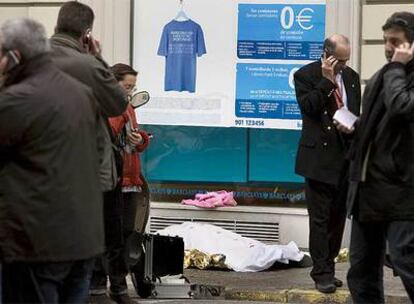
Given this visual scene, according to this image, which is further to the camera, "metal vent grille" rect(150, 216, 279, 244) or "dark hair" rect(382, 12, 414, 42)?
"metal vent grille" rect(150, 216, 279, 244)

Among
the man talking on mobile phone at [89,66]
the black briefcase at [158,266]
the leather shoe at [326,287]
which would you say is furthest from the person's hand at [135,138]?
the leather shoe at [326,287]

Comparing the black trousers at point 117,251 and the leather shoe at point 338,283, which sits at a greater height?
the black trousers at point 117,251

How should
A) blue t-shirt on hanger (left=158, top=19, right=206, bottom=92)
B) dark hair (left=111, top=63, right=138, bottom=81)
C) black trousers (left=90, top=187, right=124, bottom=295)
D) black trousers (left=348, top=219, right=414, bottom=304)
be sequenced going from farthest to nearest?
1. blue t-shirt on hanger (left=158, top=19, right=206, bottom=92)
2. dark hair (left=111, top=63, right=138, bottom=81)
3. black trousers (left=90, top=187, right=124, bottom=295)
4. black trousers (left=348, top=219, right=414, bottom=304)

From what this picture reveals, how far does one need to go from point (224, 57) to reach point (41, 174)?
21.2ft

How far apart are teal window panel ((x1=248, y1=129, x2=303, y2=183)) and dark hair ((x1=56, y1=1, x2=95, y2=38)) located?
476 centimetres

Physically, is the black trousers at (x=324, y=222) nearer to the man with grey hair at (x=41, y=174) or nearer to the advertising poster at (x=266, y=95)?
the advertising poster at (x=266, y=95)

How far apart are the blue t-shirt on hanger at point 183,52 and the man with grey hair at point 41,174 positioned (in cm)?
611

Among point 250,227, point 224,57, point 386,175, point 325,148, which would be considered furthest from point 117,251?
point 224,57

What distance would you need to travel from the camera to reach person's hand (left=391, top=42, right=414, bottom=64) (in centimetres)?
590

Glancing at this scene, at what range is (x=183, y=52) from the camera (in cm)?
1096

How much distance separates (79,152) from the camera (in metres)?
4.73

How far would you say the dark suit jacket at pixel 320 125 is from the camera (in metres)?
8.14

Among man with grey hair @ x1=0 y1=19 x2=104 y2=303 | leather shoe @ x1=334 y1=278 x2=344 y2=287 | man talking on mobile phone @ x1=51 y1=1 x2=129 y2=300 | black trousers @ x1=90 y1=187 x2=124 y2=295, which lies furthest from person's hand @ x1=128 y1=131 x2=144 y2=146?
man with grey hair @ x1=0 y1=19 x2=104 y2=303

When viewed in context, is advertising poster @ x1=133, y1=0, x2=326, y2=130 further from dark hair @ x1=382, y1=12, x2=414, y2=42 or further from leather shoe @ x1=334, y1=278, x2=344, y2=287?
dark hair @ x1=382, y1=12, x2=414, y2=42
